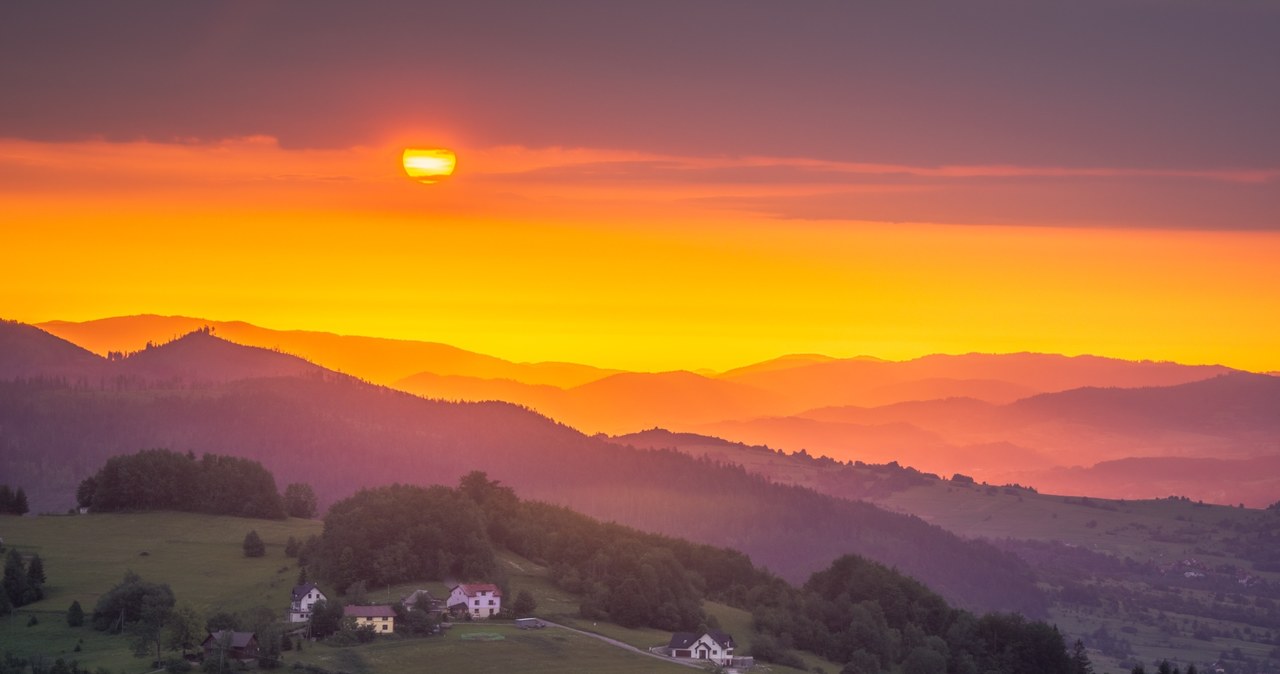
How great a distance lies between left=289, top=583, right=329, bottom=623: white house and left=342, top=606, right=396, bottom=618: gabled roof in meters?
3.10

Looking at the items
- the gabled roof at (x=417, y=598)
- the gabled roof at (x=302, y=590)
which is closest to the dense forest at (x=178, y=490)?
the gabled roof at (x=417, y=598)

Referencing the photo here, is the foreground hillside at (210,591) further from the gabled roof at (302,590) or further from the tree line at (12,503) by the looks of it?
the tree line at (12,503)

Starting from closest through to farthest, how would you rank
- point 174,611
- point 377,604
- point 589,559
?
point 174,611, point 377,604, point 589,559

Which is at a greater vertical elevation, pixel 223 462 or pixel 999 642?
pixel 223 462

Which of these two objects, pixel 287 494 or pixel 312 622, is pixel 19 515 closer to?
pixel 287 494

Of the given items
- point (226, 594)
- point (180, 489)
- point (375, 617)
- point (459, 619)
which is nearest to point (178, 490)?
point (180, 489)

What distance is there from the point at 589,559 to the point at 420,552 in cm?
1653

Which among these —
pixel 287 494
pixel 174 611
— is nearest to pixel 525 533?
pixel 287 494

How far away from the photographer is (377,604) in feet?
364

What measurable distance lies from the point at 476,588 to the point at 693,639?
15.6 meters

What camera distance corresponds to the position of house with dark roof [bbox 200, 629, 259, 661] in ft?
313

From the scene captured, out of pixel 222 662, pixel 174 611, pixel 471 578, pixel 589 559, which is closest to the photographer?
pixel 222 662

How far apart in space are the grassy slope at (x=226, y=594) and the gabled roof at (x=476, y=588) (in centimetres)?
210

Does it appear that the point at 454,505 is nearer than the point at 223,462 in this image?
Yes
